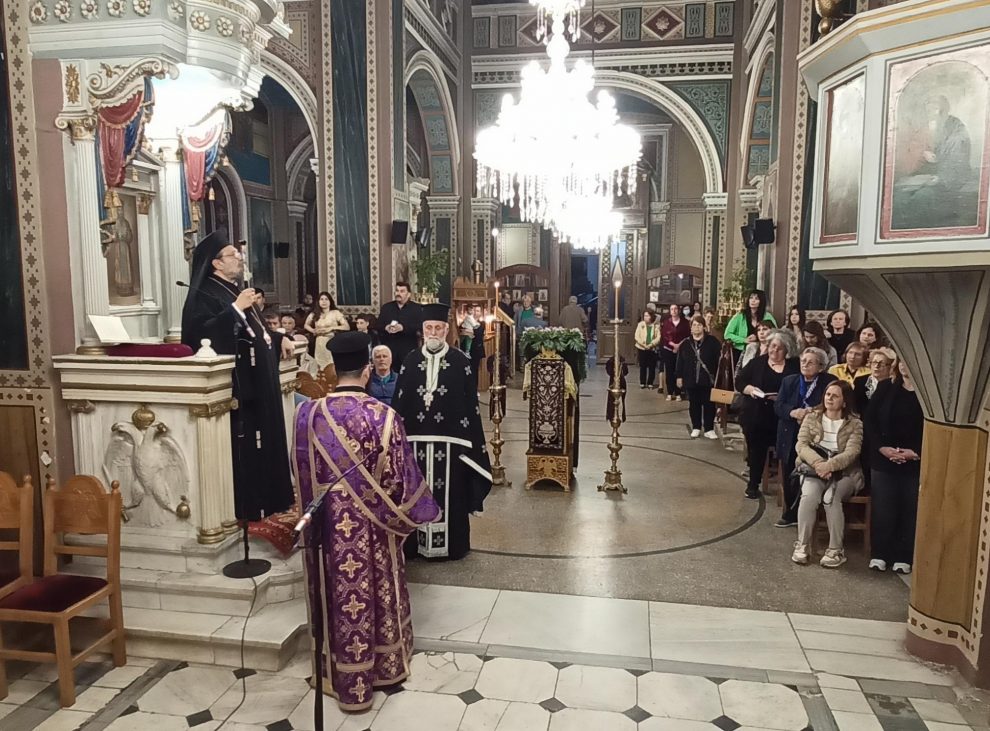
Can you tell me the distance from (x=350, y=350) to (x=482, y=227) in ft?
42.7

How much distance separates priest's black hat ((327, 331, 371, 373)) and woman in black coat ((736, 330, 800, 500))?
4.29 m

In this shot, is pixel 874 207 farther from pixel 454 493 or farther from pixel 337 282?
pixel 337 282

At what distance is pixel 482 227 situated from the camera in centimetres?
1606

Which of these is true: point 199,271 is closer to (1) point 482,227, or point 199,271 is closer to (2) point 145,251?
(2) point 145,251

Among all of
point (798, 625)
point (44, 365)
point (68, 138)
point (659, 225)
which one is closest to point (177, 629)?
point (44, 365)

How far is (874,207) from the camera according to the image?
11.0 feet

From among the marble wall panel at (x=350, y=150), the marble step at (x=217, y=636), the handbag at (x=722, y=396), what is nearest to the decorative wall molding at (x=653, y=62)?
the marble wall panel at (x=350, y=150)

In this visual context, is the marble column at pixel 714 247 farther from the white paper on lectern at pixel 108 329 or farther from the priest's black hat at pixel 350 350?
the priest's black hat at pixel 350 350

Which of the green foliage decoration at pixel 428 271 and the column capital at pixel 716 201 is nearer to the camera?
the green foliage decoration at pixel 428 271

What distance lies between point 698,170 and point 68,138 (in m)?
15.8

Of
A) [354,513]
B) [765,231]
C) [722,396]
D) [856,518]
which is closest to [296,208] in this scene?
[765,231]

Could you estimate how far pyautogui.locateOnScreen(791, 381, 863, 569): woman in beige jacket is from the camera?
5227mm

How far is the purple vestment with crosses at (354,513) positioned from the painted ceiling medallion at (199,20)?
8.00 ft

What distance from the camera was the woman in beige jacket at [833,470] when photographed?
523cm
